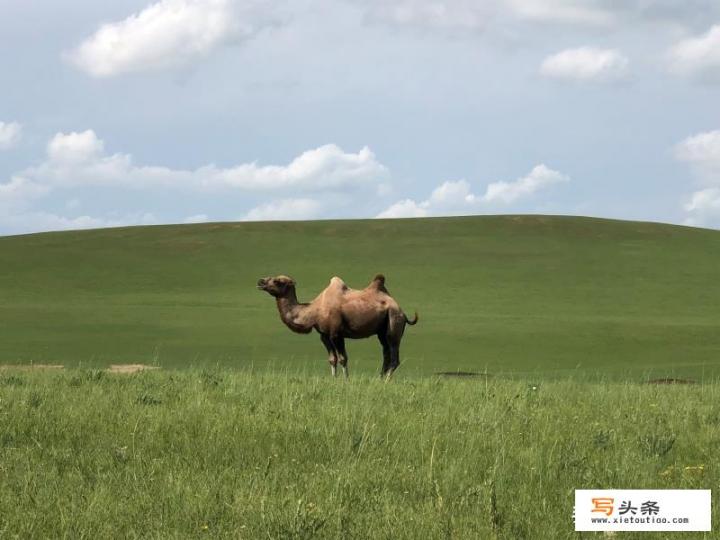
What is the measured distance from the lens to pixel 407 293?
5912cm

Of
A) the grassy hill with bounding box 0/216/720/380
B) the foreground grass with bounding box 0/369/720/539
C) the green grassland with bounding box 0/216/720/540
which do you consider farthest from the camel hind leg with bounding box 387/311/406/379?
the foreground grass with bounding box 0/369/720/539

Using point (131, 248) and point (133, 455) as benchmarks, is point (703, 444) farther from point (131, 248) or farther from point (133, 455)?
point (131, 248)

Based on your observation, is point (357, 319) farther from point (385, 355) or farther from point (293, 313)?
point (293, 313)

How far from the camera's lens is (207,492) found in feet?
23.6

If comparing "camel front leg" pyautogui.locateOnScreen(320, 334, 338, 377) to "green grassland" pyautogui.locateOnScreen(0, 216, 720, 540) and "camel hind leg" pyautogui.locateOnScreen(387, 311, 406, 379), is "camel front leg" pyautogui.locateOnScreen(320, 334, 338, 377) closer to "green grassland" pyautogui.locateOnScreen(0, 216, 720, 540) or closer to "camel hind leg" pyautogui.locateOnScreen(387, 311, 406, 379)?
"green grassland" pyautogui.locateOnScreen(0, 216, 720, 540)

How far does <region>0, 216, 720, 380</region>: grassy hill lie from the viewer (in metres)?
33.1

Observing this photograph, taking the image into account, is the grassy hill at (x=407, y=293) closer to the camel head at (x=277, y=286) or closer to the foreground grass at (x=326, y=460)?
the camel head at (x=277, y=286)

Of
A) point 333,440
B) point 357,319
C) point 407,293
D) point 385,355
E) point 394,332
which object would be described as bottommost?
point 333,440

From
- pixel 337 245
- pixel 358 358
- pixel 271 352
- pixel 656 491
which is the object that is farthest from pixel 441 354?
pixel 337 245

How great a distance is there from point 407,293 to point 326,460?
166 feet

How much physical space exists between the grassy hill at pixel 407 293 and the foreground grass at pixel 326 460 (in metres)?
8.37

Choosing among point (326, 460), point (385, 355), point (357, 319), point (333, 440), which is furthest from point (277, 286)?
point (326, 460)

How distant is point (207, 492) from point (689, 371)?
873 inches

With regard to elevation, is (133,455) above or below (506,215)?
below
